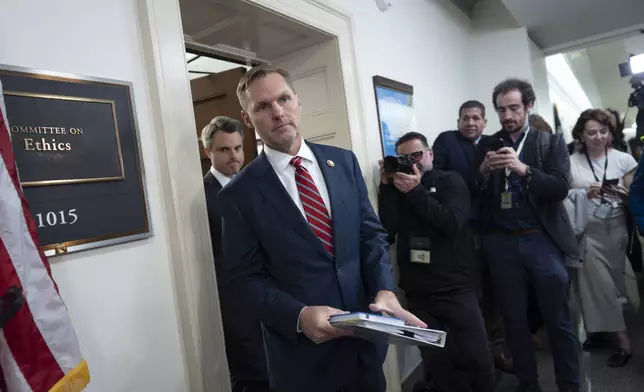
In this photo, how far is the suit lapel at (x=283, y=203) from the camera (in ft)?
3.79

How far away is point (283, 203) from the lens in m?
1.17

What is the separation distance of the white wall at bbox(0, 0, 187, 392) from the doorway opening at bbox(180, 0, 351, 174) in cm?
54

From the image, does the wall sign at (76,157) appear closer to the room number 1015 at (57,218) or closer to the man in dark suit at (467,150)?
the room number 1015 at (57,218)

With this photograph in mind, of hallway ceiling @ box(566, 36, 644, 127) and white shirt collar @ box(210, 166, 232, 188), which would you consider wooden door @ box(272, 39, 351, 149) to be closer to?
white shirt collar @ box(210, 166, 232, 188)

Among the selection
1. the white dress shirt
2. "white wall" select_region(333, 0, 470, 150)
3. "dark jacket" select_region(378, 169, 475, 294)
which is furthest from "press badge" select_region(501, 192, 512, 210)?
the white dress shirt

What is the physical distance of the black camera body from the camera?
1978 mm

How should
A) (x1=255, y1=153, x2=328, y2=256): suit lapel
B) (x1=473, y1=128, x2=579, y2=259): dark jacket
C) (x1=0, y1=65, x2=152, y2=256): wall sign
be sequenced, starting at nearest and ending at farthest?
1. (x1=0, y1=65, x2=152, y2=256): wall sign
2. (x1=255, y1=153, x2=328, y2=256): suit lapel
3. (x1=473, y1=128, x2=579, y2=259): dark jacket

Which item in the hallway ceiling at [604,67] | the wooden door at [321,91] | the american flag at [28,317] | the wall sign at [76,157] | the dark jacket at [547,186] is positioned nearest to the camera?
the american flag at [28,317]

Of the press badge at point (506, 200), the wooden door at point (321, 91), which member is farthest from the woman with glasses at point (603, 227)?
the wooden door at point (321, 91)

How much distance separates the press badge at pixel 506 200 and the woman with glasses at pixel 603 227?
0.85 meters

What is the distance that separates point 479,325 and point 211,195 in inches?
56.1

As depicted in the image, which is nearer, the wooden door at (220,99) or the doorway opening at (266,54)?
the doorway opening at (266,54)

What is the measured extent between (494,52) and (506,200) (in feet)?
8.92

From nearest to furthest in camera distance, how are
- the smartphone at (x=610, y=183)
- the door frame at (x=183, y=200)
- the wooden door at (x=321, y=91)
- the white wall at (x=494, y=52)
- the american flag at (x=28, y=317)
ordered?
1. the american flag at (x=28, y=317)
2. the door frame at (x=183, y=200)
3. the wooden door at (x=321, y=91)
4. the smartphone at (x=610, y=183)
5. the white wall at (x=494, y=52)
